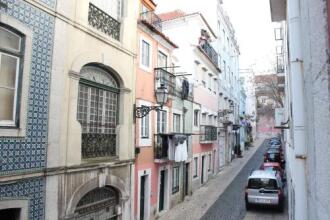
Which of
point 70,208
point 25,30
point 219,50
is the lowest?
point 70,208

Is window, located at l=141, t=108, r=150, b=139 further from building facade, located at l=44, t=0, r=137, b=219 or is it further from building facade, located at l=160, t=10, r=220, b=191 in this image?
building facade, located at l=160, t=10, r=220, b=191

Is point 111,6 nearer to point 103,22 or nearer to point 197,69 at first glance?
point 103,22

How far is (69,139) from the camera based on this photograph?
927 centimetres

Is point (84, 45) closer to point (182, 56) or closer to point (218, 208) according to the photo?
point (218, 208)

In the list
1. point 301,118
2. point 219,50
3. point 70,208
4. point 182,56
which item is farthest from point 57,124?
point 219,50

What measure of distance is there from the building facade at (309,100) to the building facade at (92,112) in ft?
17.7

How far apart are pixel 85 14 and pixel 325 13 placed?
909 centimetres

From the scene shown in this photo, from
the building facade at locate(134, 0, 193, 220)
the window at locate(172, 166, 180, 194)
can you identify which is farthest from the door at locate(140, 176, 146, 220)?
the window at locate(172, 166, 180, 194)

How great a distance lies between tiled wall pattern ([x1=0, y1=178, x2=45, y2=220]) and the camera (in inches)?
287

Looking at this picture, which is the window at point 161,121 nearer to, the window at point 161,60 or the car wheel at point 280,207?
the window at point 161,60

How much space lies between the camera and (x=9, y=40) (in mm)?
7484

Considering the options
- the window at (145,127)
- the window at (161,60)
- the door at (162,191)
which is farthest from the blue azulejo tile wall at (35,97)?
the door at (162,191)

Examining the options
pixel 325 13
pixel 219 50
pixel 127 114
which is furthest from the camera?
pixel 219 50

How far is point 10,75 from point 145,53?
7.63 meters
